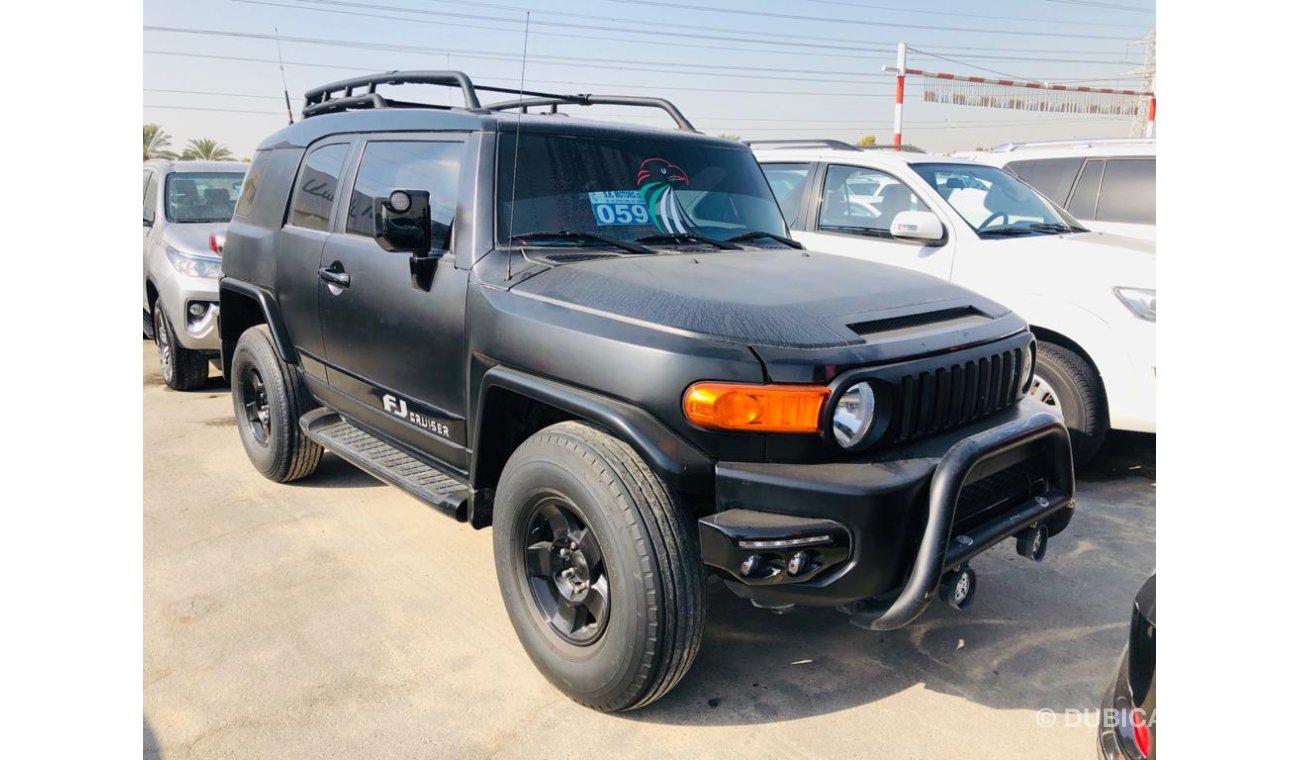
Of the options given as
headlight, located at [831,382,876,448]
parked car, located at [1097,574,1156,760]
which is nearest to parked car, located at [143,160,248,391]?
headlight, located at [831,382,876,448]

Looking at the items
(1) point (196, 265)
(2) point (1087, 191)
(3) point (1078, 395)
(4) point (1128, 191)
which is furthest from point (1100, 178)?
(1) point (196, 265)

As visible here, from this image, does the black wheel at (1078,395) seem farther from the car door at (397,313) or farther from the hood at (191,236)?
the hood at (191,236)

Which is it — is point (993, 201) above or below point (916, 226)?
above

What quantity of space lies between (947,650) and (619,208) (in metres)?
2.12

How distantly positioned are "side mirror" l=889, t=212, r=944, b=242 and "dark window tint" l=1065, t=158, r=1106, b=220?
2.78m

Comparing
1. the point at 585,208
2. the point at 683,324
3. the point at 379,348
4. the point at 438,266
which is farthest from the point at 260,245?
the point at 683,324

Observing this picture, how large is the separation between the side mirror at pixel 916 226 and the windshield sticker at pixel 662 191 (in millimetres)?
1876

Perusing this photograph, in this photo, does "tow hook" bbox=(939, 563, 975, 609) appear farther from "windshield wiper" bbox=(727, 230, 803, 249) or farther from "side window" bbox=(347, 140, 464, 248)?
"side window" bbox=(347, 140, 464, 248)

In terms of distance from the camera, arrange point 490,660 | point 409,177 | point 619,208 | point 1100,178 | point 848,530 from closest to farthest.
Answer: point 848,530 → point 490,660 → point 619,208 → point 409,177 → point 1100,178

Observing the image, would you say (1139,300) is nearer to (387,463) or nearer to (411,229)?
(411,229)

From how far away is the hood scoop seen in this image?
286cm

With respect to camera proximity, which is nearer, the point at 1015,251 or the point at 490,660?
the point at 490,660

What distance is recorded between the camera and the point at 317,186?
4.47m

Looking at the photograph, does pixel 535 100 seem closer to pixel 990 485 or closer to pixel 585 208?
pixel 585 208
